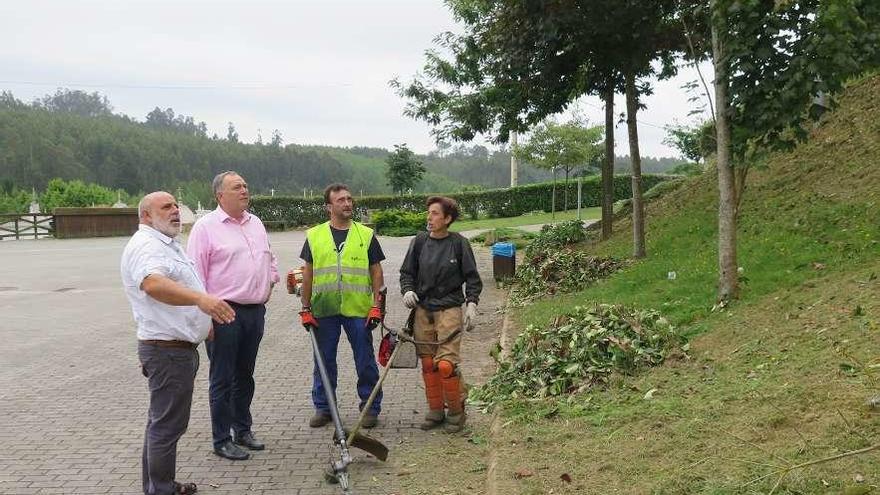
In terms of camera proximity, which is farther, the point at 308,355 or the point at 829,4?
the point at 308,355

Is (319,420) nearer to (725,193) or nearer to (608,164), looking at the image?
(725,193)

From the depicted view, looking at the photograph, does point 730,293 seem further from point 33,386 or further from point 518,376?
point 33,386

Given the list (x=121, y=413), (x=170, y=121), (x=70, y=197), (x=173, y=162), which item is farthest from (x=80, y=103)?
(x=121, y=413)

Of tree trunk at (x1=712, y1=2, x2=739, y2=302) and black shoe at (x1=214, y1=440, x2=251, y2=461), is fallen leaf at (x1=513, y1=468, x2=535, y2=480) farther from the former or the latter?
tree trunk at (x1=712, y1=2, x2=739, y2=302)

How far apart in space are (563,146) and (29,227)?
25334 millimetres

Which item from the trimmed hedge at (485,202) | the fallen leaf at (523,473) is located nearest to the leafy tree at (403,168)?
the trimmed hedge at (485,202)

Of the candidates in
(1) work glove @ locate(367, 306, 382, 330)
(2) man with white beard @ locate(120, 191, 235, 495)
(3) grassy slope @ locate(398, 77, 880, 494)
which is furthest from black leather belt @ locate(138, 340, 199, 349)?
(3) grassy slope @ locate(398, 77, 880, 494)

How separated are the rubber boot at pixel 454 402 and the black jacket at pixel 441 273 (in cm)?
55

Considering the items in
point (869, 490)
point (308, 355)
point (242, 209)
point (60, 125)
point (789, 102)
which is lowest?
point (308, 355)

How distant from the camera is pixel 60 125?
107 m

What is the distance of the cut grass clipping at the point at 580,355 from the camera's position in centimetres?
582

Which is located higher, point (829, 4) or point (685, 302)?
point (829, 4)

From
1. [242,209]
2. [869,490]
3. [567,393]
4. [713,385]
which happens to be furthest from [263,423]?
[869,490]

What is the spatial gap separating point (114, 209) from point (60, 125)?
8345cm
